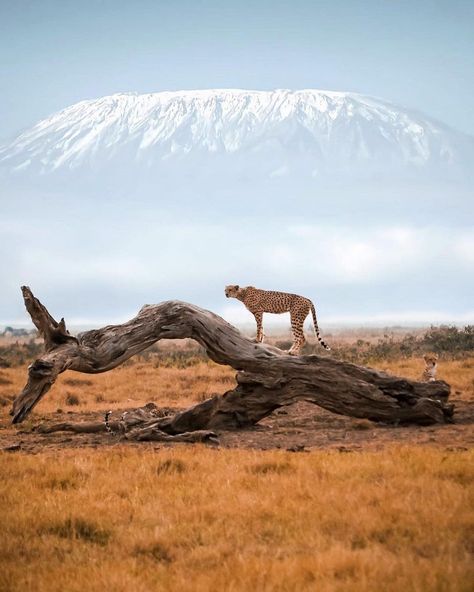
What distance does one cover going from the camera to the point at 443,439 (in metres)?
14.2

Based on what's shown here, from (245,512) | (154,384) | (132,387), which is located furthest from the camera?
(154,384)

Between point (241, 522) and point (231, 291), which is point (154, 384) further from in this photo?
point (241, 522)

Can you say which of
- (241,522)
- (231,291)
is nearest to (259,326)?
(231,291)

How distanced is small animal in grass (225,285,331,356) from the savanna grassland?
35.9 feet

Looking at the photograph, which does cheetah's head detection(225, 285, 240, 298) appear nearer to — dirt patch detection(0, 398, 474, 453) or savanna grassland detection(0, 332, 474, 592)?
dirt patch detection(0, 398, 474, 453)

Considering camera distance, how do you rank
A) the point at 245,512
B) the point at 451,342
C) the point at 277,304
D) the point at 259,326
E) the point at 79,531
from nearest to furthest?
the point at 79,531, the point at 245,512, the point at 259,326, the point at 277,304, the point at 451,342

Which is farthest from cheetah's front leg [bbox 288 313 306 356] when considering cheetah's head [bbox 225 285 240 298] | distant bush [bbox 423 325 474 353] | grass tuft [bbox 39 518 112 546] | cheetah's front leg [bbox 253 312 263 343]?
grass tuft [bbox 39 518 112 546]

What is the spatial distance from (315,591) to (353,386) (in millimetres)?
9180

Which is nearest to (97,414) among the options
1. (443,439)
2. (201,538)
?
(443,439)

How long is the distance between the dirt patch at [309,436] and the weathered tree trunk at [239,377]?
384mm

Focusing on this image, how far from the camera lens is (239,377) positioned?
627 inches

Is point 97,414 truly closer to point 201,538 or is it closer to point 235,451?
point 235,451

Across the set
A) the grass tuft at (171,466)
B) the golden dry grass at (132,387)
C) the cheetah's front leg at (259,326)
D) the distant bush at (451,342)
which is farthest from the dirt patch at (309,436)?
the distant bush at (451,342)

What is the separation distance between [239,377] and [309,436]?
167 cm
